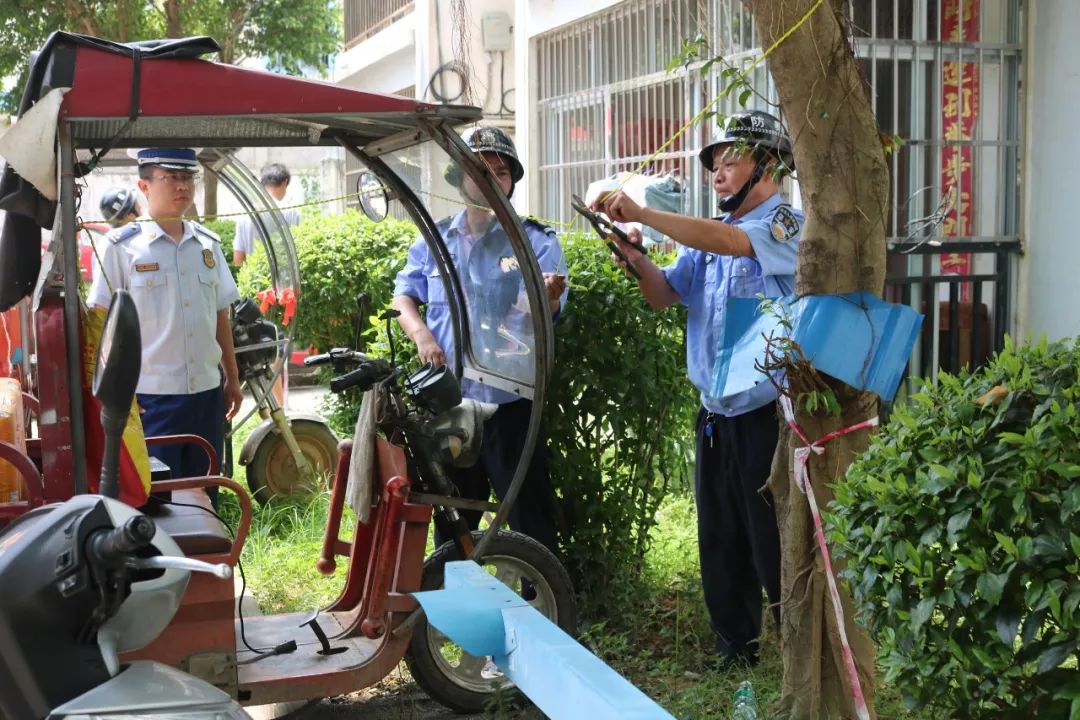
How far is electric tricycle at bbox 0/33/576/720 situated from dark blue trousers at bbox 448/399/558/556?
8.0 inches

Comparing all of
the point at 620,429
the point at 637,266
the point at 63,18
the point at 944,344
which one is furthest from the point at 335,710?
the point at 63,18

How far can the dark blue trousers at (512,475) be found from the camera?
16.3 feet

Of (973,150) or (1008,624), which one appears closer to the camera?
(1008,624)

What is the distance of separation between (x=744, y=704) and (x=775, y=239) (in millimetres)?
1535

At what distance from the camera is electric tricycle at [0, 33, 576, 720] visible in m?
3.52

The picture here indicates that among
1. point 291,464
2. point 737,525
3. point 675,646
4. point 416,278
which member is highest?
point 416,278

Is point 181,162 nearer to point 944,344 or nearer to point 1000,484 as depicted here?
point 1000,484

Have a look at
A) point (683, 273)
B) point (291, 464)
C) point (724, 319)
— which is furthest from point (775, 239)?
point (291, 464)

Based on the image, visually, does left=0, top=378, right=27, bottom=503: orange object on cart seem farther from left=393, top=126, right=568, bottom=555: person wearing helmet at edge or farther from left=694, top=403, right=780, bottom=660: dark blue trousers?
left=694, top=403, right=780, bottom=660: dark blue trousers

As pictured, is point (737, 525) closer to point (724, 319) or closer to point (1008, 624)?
point (724, 319)

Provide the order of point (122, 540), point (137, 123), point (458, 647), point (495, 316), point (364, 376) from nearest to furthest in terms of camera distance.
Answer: point (122, 540) < point (137, 123) < point (364, 376) < point (458, 647) < point (495, 316)

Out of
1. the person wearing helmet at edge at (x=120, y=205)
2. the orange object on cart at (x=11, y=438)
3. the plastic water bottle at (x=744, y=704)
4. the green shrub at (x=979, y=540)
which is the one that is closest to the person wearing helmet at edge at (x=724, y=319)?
the plastic water bottle at (x=744, y=704)

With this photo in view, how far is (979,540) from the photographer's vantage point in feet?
8.22

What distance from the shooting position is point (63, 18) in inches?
652
